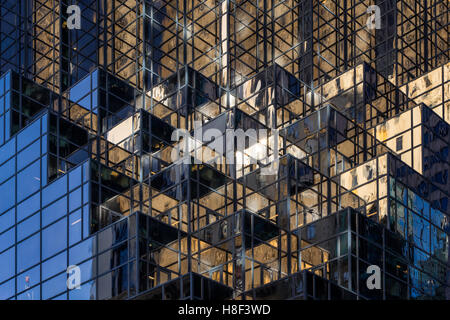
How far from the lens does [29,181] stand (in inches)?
2197

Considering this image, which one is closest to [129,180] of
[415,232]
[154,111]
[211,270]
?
[211,270]

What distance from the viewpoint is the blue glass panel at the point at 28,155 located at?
56.1 metres

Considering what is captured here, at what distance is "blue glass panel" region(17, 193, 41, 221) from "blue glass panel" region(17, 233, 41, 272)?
146 cm

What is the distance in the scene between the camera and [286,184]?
2254 inches

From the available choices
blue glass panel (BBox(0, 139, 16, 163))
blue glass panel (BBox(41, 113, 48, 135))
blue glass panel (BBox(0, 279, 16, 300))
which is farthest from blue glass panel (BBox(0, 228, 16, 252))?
blue glass panel (BBox(41, 113, 48, 135))

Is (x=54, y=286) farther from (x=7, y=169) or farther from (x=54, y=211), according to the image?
(x=7, y=169)

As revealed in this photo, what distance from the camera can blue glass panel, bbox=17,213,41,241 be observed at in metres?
54.6

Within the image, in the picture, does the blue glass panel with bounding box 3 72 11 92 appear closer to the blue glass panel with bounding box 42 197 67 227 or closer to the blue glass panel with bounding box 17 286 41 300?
the blue glass panel with bounding box 42 197 67 227

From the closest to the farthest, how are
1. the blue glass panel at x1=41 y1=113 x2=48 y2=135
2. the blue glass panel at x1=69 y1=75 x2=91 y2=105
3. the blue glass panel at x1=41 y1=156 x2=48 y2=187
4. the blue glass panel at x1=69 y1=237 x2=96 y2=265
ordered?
the blue glass panel at x1=69 y1=237 x2=96 y2=265, the blue glass panel at x1=41 y1=156 x2=48 y2=187, the blue glass panel at x1=41 y1=113 x2=48 y2=135, the blue glass panel at x1=69 y1=75 x2=91 y2=105

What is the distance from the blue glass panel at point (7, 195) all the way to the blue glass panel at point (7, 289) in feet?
13.7

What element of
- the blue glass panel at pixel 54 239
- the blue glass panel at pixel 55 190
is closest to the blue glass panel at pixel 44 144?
the blue glass panel at pixel 55 190

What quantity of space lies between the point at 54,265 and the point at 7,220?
5026mm

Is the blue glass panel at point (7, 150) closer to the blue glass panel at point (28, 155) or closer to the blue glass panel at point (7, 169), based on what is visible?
the blue glass panel at point (7, 169)
